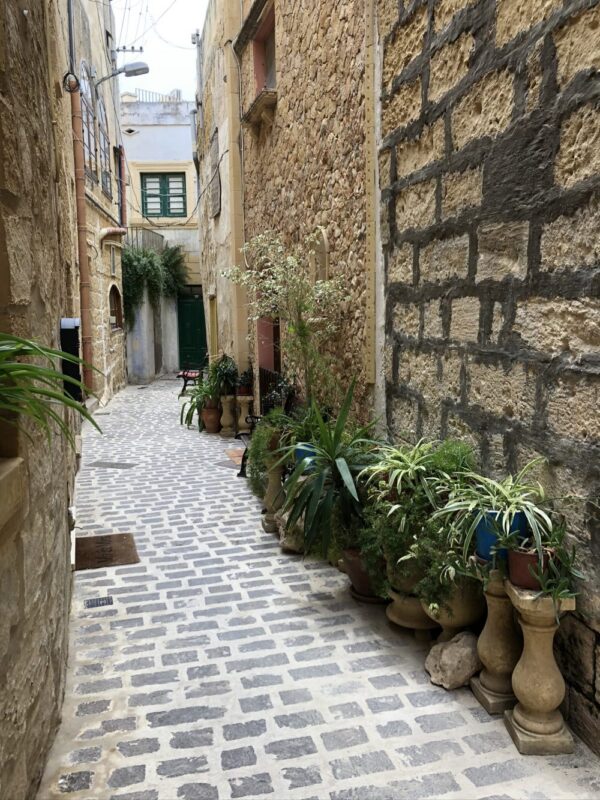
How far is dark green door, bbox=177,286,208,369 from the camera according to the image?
2002 centimetres

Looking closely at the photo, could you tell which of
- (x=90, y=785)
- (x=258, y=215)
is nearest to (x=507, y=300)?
(x=90, y=785)

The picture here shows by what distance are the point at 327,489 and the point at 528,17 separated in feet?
7.70

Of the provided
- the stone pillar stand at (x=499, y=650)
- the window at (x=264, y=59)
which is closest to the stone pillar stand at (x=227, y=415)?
the window at (x=264, y=59)

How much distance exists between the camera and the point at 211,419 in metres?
9.28

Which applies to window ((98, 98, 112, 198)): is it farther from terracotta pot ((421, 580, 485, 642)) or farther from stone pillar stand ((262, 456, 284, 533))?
terracotta pot ((421, 580, 485, 642))

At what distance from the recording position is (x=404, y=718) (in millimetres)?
2480

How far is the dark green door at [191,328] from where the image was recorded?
20.0 m

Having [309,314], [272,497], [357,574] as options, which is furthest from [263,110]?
[357,574]

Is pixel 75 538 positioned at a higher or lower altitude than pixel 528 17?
lower

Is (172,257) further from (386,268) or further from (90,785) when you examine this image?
(90,785)

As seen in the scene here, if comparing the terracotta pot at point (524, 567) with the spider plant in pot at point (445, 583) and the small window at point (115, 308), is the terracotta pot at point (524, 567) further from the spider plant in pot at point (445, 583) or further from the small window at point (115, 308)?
the small window at point (115, 308)

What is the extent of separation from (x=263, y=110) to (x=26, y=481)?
6456 mm

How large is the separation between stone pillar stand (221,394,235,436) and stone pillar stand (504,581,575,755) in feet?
23.0

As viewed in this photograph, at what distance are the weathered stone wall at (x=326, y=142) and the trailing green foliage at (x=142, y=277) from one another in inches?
410
